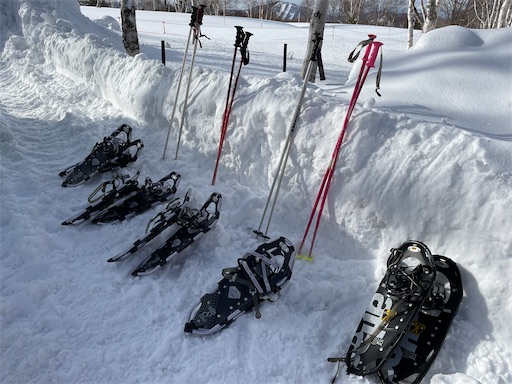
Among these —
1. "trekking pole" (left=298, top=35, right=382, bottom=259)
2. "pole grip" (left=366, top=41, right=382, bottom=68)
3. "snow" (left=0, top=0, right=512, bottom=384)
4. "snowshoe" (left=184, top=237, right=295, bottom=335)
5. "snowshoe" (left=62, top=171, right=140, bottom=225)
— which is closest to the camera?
"snow" (left=0, top=0, right=512, bottom=384)

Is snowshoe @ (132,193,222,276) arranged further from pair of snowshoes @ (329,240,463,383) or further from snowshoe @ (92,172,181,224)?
pair of snowshoes @ (329,240,463,383)

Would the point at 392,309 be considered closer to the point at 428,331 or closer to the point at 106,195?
the point at 428,331

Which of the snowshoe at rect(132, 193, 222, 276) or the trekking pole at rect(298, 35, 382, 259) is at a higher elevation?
the trekking pole at rect(298, 35, 382, 259)

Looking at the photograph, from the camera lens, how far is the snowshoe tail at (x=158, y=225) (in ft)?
13.1

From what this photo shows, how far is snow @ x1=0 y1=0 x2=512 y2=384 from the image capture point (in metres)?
2.95

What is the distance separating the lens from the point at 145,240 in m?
4.09

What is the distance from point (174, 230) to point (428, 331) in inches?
108

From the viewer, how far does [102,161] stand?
18.5 ft

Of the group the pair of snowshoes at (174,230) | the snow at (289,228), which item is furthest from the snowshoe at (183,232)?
the snow at (289,228)

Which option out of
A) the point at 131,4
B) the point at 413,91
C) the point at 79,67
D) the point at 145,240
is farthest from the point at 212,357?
the point at 131,4

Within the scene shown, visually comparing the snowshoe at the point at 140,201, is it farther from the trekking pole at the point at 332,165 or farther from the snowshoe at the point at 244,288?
the trekking pole at the point at 332,165

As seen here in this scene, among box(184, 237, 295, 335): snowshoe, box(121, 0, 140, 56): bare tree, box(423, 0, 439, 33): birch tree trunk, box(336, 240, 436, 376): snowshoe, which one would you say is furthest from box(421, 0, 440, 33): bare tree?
box(184, 237, 295, 335): snowshoe

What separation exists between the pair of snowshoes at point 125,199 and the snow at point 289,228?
145 millimetres

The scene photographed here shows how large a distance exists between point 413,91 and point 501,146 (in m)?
1.66
